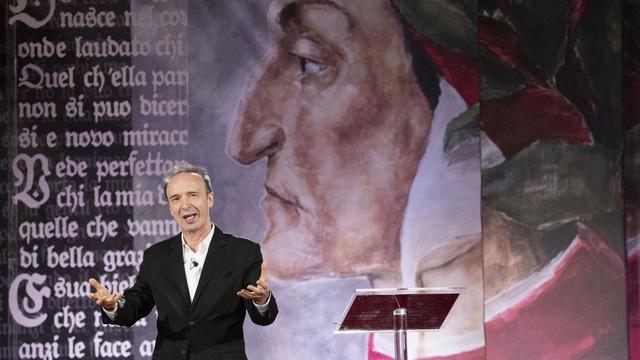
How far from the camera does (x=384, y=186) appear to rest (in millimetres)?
6098

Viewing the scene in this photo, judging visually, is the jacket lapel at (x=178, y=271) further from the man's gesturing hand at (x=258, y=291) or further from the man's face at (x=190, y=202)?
the man's gesturing hand at (x=258, y=291)

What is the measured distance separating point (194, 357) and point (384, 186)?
2.43 m

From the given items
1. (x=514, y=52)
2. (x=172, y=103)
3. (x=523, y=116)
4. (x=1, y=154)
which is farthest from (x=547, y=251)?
(x=1, y=154)

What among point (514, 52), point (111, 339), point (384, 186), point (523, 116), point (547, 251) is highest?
point (514, 52)

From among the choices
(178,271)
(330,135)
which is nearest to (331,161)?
(330,135)

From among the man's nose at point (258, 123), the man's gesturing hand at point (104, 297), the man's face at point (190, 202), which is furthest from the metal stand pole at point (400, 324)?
the man's nose at point (258, 123)

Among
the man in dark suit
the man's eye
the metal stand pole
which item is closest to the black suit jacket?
the man in dark suit

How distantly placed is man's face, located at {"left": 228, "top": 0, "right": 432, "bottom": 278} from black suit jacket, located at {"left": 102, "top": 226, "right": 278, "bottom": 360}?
1989 mm

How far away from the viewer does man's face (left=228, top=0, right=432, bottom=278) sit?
608 centimetres

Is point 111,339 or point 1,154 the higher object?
point 1,154

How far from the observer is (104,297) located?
391cm

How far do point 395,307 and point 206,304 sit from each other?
0.74 metres

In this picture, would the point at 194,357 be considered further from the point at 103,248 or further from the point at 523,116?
the point at 523,116

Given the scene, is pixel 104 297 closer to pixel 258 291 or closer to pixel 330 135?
pixel 258 291
